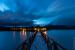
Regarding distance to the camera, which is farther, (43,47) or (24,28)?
(24,28)

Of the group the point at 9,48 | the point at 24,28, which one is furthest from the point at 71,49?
the point at 24,28

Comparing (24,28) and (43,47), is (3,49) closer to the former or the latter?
(43,47)

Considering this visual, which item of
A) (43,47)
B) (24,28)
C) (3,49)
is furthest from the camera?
(24,28)

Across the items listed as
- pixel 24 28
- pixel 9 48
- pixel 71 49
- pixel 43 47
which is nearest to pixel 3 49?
pixel 9 48

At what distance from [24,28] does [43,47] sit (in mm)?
51332

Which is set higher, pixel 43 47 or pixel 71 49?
pixel 43 47

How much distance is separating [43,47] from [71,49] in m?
20.7

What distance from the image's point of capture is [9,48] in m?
39.0

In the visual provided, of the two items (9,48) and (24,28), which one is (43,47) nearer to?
(9,48)

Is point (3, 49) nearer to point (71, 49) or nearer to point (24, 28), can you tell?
point (71, 49)

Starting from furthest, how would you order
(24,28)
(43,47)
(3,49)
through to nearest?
(24,28), (3,49), (43,47)

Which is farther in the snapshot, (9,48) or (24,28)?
(24,28)

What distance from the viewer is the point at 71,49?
37625 millimetres

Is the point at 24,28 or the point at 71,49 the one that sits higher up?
the point at 24,28
